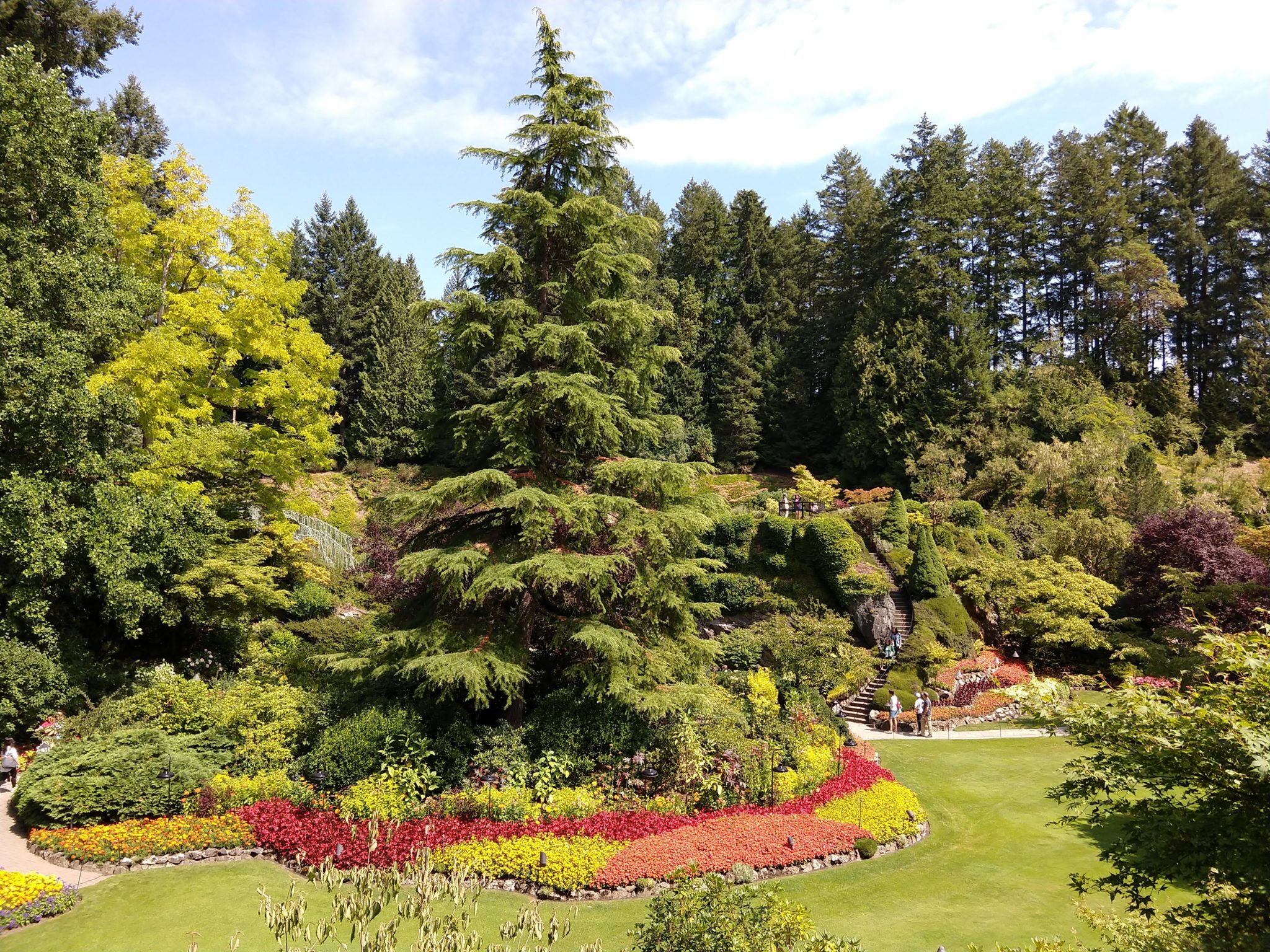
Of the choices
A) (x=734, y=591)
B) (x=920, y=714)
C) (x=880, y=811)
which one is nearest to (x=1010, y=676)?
(x=920, y=714)

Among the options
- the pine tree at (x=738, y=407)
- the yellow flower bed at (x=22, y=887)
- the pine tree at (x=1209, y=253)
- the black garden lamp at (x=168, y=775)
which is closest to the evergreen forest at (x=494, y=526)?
the black garden lamp at (x=168, y=775)

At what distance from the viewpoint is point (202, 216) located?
18.6 meters

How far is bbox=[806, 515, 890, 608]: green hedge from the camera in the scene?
24.0 metres

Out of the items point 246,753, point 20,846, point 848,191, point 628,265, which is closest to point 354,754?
point 246,753

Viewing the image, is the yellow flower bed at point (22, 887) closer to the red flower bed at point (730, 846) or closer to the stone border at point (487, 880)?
the stone border at point (487, 880)

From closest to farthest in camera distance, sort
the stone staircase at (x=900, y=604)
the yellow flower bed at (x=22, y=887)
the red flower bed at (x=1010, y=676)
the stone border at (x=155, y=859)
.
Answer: the yellow flower bed at (x=22, y=887)
the stone border at (x=155, y=859)
the red flower bed at (x=1010, y=676)
the stone staircase at (x=900, y=604)

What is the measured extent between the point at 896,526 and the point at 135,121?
39098 mm

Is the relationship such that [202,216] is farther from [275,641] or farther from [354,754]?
[354,754]

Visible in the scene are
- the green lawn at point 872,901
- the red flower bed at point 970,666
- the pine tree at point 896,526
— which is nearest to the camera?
the green lawn at point 872,901

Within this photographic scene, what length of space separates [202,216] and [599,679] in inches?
633

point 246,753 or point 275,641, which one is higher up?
point 275,641

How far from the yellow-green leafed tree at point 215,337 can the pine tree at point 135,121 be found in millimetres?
15920

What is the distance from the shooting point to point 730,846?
37.0 ft

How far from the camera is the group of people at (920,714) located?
19.0 metres
